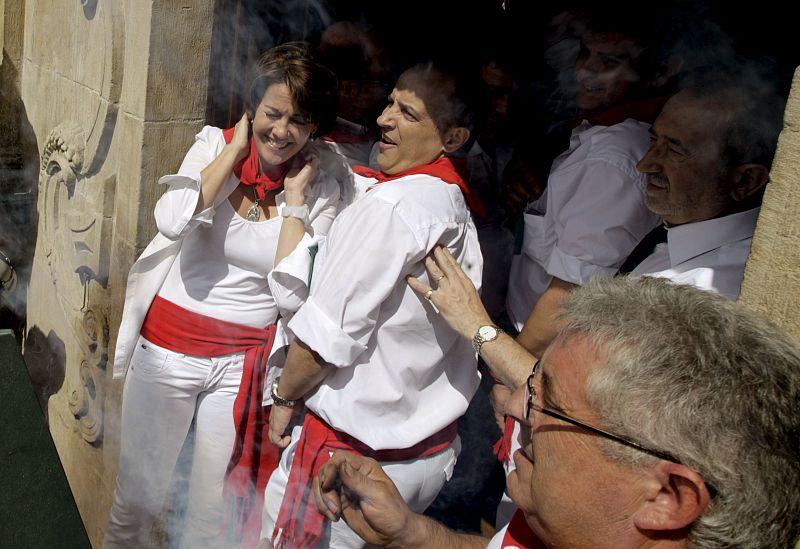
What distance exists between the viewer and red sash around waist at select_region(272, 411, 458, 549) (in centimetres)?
262

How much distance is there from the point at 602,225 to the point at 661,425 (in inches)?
51.0

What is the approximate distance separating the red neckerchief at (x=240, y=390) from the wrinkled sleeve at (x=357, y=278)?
791 millimetres

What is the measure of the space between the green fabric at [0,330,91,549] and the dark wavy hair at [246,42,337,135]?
4.71ft

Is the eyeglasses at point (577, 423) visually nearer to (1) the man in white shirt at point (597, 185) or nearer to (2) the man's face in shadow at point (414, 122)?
(1) the man in white shirt at point (597, 185)

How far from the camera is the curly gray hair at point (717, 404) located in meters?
1.38

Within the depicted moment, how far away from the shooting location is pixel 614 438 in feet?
4.89

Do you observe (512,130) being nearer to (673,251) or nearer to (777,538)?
(673,251)

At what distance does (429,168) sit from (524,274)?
64cm

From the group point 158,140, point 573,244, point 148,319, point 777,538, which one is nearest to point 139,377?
point 148,319

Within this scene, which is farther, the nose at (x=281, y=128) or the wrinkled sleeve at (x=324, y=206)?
the wrinkled sleeve at (x=324, y=206)

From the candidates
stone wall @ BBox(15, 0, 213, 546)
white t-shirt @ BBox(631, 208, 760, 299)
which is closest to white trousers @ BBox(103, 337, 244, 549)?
stone wall @ BBox(15, 0, 213, 546)

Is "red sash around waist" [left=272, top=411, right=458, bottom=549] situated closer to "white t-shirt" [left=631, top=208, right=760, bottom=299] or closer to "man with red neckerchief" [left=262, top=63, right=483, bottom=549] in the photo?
"man with red neckerchief" [left=262, top=63, right=483, bottom=549]

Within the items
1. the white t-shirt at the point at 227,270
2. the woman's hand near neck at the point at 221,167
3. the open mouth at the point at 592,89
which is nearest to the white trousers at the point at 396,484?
the white t-shirt at the point at 227,270

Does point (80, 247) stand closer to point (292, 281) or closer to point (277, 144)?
point (277, 144)
